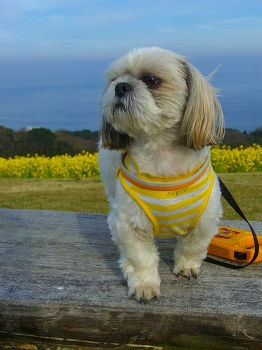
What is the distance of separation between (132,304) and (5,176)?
343 inches

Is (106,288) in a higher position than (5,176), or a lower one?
higher

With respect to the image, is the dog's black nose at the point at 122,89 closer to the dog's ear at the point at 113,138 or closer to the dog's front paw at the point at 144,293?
the dog's ear at the point at 113,138

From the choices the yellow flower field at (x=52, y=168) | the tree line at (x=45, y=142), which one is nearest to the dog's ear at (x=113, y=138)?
the yellow flower field at (x=52, y=168)

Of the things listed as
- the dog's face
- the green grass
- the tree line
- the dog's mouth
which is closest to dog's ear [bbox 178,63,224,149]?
the dog's face

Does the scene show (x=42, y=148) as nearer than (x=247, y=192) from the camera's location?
No

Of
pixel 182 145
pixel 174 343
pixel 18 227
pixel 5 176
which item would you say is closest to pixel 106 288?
pixel 174 343

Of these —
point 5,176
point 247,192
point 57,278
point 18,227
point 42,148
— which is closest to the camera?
point 57,278

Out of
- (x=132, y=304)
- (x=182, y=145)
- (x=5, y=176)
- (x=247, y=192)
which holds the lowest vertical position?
(x=5, y=176)

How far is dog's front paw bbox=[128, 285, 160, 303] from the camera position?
257cm

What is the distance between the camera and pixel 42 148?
13117 millimetres

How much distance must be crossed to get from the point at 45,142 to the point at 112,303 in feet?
36.1

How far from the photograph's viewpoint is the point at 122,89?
98.0 inches

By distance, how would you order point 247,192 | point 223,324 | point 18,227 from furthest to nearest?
point 247,192
point 18,227
point 223,324

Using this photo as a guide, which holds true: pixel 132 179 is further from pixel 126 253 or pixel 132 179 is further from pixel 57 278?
pixel 57 278
